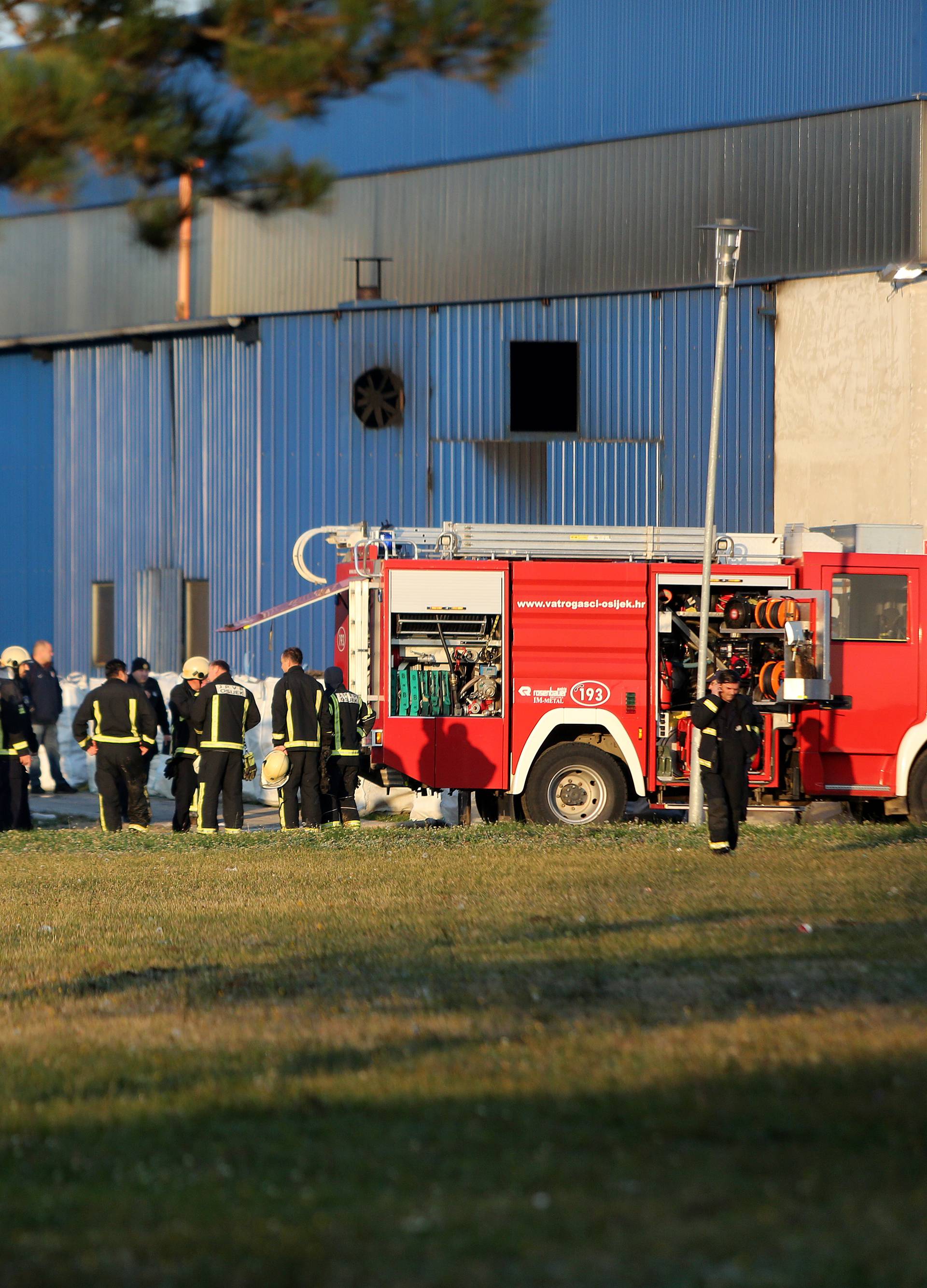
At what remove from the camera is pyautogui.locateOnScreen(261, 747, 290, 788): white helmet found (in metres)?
16.8

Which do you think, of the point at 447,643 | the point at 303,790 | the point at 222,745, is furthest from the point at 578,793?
the point at 222,745

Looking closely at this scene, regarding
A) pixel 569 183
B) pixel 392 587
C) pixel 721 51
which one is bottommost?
pixel 392 587

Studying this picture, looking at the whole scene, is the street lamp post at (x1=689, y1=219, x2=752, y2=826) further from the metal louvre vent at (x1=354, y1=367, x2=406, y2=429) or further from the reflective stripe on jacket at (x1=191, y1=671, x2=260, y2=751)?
the metal louvre vent at (x1=354, y1=367, x2=406, y2=429)

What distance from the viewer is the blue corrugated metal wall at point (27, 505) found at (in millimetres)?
Answer: 28922

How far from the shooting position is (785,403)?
24266 millimetres

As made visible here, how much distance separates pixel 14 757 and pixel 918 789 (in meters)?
9.58

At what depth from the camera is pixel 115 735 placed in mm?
17094

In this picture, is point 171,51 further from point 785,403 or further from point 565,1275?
point 785,403

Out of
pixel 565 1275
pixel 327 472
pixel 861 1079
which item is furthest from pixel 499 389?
pixel 565 1275

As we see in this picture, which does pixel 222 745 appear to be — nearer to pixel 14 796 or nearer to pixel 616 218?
pixel 14 796

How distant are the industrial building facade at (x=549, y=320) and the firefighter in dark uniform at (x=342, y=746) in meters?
7.81

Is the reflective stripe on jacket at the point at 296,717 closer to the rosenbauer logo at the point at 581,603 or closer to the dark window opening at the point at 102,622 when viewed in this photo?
the rosenbauer logo at the point at 581,603

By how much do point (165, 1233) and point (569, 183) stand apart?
2243 centimetres

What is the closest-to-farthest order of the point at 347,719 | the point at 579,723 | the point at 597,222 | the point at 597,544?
the point at 579,723 < the point at 347,719 < the point at 597,544 < the point at 597,222
